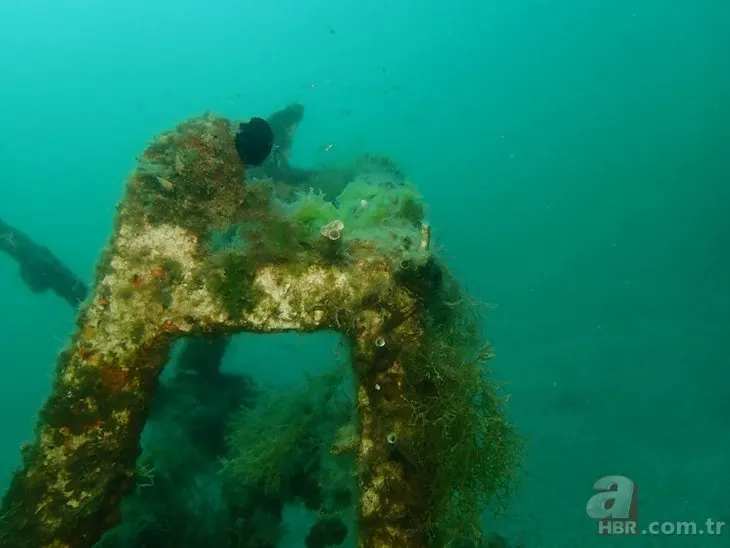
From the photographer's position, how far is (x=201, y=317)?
3676 millimetres

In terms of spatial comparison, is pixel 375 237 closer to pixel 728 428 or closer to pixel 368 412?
pixel 368 412

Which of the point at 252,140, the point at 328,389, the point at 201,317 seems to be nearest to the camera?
the point at 201,317

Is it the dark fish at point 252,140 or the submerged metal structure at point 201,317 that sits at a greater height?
the dark fish at point 252,140

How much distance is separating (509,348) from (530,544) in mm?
18638

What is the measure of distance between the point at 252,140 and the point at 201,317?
140 cm

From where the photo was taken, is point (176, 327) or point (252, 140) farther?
point (252, 140)

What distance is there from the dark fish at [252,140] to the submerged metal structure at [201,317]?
3.0 inches

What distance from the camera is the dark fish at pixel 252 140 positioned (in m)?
3.83

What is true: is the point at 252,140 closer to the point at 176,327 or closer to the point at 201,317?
the point at 201,317

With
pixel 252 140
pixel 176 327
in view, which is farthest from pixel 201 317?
pixel 252 140

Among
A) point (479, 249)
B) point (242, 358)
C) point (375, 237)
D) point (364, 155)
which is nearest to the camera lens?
point (375, 237)

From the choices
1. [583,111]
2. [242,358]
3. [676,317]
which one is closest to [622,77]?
[583,111]

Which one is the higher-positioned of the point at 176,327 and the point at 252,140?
the point at 252,140

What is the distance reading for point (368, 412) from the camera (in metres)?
3.57
